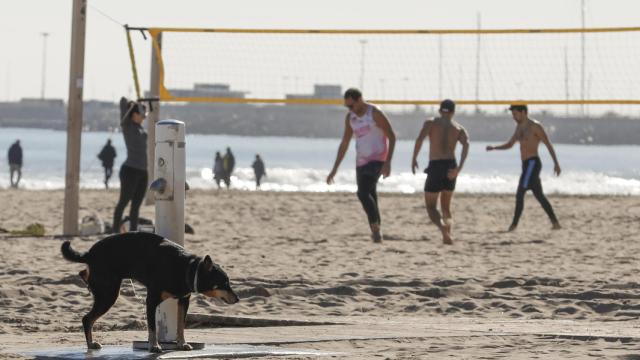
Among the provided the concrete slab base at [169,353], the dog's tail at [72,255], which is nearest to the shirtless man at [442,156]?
the concrete slab base at [169,353]

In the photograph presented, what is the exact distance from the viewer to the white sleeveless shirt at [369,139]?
37.8 feet

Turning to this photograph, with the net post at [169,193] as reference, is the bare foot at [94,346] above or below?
below

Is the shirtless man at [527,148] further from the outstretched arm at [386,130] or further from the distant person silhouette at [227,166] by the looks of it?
the distant person silhouette at [227,166]

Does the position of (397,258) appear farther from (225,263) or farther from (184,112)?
(184,112)

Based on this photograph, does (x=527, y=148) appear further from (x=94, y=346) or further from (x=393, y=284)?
(x=94, y=346)

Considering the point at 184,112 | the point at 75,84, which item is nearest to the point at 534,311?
the point at 75,84

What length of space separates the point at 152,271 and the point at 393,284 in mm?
3547

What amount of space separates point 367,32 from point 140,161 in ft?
9.79

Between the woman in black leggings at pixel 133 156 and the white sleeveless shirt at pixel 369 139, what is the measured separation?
1696 millimetres

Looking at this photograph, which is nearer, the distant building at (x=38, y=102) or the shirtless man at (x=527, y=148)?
the shirtless man at (x=527, y=148)

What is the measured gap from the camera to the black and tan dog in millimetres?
5570

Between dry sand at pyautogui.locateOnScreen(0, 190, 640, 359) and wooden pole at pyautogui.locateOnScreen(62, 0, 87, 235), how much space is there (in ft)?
1.67

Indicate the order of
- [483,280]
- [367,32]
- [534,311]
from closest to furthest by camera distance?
[534,311] → [483,280] → [367,32]

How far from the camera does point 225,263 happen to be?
1023 cm
